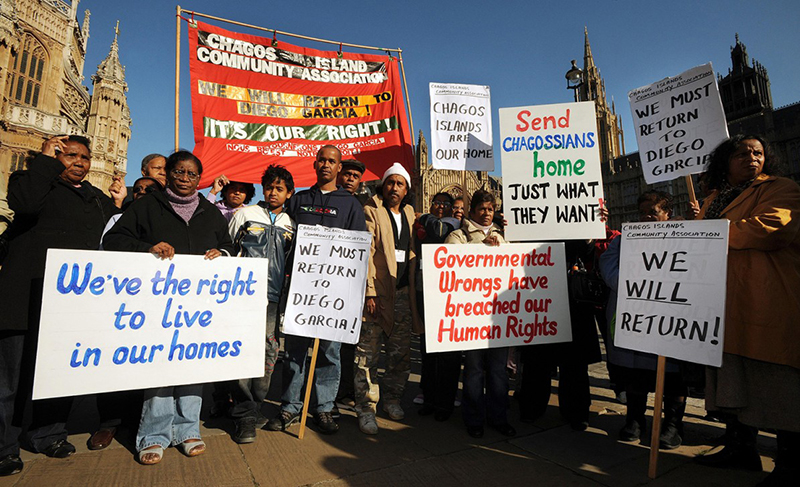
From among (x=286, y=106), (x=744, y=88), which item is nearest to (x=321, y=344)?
(x=286, y=106)

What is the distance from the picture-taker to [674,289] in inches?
93.7

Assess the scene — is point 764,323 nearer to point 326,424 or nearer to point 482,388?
point 482,388

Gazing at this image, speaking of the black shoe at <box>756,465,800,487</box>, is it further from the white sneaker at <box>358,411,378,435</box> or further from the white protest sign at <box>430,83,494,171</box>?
the white protest sign at <box>430,83,494,171</box>

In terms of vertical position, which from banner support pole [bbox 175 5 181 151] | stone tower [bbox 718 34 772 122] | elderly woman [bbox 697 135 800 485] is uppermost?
stone tower [bbox 718 34 772 122]

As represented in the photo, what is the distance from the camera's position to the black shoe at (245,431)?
270cm

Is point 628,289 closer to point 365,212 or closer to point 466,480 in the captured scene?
point 466,480

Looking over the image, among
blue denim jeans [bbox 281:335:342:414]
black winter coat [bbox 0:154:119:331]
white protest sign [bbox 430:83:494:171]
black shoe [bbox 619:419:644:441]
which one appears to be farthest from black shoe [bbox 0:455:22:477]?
white protest sign [bbox 430:83:494:171]

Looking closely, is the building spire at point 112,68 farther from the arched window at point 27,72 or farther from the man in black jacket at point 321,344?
the man in black jacket at point 321,344

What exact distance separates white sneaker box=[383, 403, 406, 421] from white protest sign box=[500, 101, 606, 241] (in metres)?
1.84

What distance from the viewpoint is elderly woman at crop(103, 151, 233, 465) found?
8.04 feet

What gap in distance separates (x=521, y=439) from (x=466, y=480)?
0.83 m

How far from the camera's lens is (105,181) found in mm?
28875

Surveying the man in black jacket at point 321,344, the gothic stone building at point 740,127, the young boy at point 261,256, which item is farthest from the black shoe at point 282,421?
the gothic stone building at point 740,127

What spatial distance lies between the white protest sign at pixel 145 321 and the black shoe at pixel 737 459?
10.4 feet
